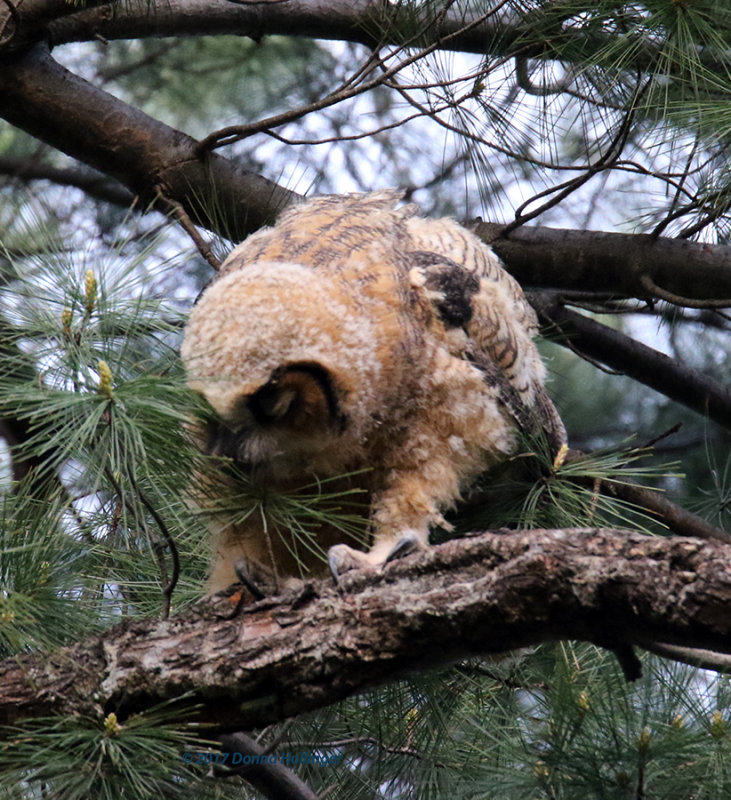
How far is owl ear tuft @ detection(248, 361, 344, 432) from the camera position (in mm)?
1911

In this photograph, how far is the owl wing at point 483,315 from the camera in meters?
2.26

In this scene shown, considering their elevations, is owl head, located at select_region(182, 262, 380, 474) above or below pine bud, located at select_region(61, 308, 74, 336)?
above

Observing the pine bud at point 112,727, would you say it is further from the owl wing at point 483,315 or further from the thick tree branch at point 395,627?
the owl wing at point 483,315

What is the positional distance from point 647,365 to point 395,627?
2127mm

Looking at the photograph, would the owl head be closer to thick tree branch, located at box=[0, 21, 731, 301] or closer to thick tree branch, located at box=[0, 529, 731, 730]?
thick tree branch, located at box=[0, 529, 731, 730]

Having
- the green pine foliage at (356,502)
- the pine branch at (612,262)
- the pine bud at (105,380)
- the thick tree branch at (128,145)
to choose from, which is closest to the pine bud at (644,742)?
the green pine foliage at (356,502)

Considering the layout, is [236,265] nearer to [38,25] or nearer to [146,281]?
[146,281]

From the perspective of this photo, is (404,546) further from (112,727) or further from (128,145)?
(128,145)

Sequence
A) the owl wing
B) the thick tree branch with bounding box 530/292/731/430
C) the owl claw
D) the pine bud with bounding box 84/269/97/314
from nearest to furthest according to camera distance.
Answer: the pine bud with bounding box 84/269/97/314, the owl claw, the owl wing, the thick tree branch with bounding box 530/292/731/430

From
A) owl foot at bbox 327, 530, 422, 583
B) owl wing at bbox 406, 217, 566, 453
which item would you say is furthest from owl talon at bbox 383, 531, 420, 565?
owl wing at bbox 406, 217, 566, 453

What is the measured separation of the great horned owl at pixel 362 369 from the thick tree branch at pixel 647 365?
0.97 m

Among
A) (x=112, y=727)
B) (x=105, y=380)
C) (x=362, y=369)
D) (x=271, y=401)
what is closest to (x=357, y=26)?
(x=362, y=369)

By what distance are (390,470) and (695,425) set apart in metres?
3.36

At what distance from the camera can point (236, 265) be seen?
7.29 ft
